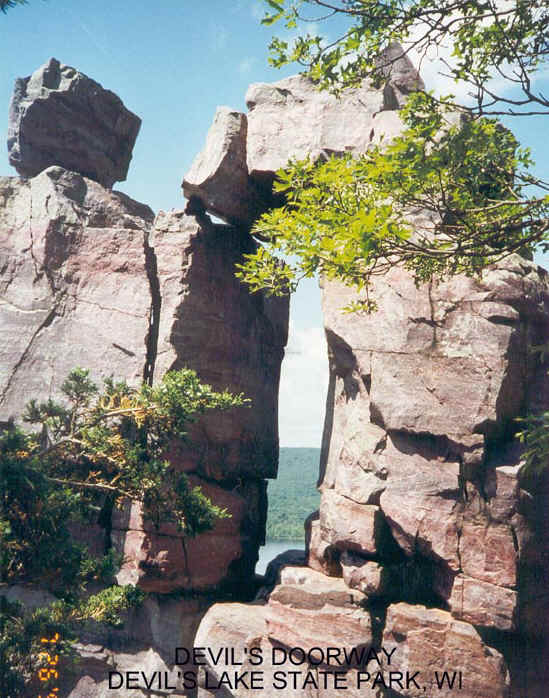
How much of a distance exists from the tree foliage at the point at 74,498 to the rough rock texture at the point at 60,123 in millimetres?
8897

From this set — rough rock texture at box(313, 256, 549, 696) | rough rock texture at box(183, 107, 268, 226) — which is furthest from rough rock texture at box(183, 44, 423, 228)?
rough rock texture at box(313, 256, 549, 696)

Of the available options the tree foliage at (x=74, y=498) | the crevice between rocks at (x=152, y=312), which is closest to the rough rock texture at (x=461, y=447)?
the tree foliage at (x=74, y=498)

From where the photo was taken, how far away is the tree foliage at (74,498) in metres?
7.46

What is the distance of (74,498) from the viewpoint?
7992mm

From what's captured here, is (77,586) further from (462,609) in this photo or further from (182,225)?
(182,225)

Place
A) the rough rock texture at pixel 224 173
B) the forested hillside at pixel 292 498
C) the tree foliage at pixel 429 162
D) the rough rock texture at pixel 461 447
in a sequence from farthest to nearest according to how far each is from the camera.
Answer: the forested hillside at pixel 292 498, the rough rock texture at pixel 224 173, the rough rock texture at pixel 461 447, the tree foliage at pixel 429 162

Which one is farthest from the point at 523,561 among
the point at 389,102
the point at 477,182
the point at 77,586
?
the point at 389,102

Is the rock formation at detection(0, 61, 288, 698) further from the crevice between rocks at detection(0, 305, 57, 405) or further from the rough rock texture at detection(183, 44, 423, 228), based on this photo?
the rough rock texture at detection(183, 44, 423, 228)

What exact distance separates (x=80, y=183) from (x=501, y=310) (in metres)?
10.7

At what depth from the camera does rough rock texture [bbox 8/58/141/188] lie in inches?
611

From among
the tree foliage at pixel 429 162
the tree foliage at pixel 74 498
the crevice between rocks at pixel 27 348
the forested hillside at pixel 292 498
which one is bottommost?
Answer: the forested hillside at pixel 292 498

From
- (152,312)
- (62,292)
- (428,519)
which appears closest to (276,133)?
(152,312)

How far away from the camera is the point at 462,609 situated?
10.1 m

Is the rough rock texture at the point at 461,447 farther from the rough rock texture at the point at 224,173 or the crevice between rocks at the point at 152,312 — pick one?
the crevice between rocks at the point at 152,312
